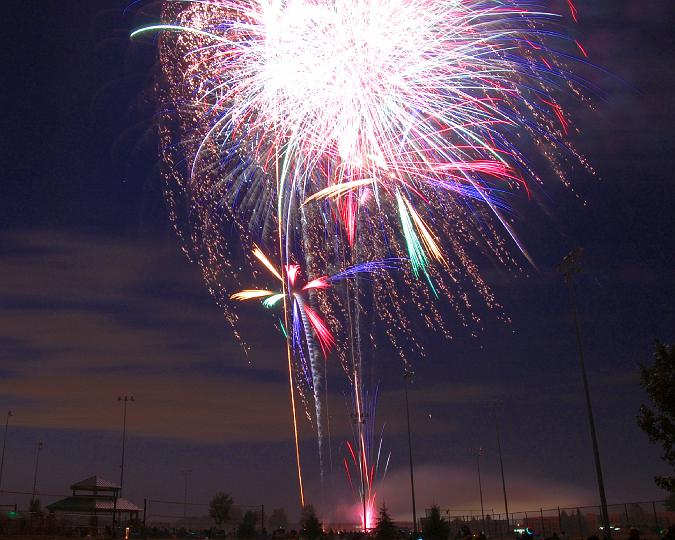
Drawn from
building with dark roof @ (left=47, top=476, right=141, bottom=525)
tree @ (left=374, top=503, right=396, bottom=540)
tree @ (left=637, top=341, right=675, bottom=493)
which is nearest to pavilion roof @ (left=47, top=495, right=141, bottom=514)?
building with dark roof @ (left=47, top=476, right=141, bottom=525)

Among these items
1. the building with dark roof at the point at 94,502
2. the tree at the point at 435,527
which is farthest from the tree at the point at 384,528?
the building with dark roof at the point at 94,502

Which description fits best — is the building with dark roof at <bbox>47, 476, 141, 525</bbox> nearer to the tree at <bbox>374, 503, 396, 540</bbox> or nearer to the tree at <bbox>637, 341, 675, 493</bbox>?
the tree at <bbox>374, 503, 396, 540</bbox>

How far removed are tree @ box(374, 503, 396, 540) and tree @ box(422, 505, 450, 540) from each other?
2.09m

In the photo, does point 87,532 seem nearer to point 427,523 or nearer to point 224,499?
point 427,523

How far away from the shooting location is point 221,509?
6506cm

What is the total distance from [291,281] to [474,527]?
40883 millimetres

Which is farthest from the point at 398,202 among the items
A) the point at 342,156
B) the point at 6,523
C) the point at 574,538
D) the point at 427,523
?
the point at 574,538

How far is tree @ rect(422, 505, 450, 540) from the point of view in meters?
41.3

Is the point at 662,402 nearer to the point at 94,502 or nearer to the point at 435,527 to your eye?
the point at 435,527

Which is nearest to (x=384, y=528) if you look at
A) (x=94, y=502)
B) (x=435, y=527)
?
Answer: (x=435, y=527)

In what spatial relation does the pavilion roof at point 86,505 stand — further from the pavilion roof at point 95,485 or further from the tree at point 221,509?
the tree at point 221,509

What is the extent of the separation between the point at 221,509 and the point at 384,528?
26539 millimetres

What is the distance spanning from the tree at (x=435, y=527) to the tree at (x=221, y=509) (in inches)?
1069

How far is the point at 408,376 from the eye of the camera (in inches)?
1642
